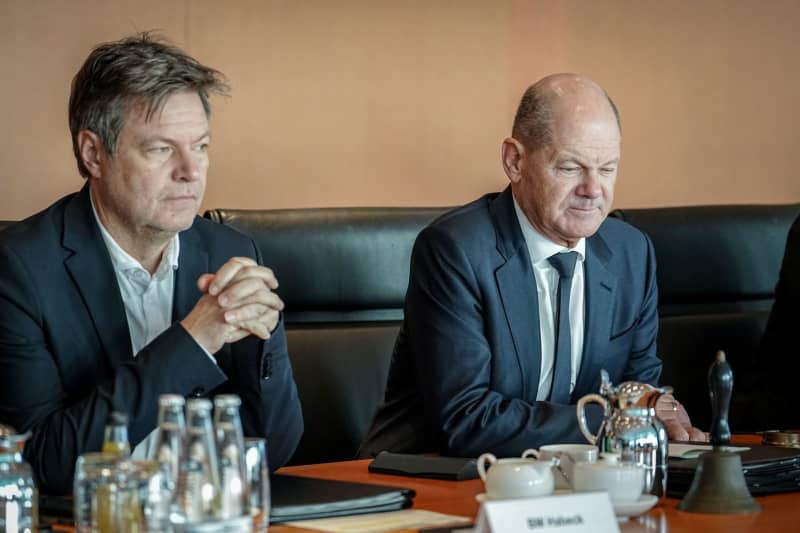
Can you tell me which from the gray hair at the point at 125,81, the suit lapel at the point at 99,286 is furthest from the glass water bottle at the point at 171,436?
the gray hair at the point at 125,81

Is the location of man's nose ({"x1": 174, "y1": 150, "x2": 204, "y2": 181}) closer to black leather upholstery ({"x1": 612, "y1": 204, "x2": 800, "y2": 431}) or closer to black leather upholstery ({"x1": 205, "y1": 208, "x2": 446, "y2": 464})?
black leather upholstery ({"x1": 205, "y1": 208, "x2": 446, "y2": 464})

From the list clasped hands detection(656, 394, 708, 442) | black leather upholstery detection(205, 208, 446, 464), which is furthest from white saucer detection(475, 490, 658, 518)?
black leather upholstery detection(205, 208, 446, 464)

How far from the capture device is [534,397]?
119 inches

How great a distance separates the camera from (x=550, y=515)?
5.60 feet

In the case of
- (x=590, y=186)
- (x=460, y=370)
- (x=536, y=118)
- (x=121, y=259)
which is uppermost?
(x=536, y=118)

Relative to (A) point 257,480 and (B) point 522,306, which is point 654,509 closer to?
(A) point 257,480

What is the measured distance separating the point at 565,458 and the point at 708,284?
2.11 metres

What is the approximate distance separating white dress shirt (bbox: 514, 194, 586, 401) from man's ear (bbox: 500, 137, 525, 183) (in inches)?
2.9

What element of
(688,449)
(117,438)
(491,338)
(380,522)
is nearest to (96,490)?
(117,438)

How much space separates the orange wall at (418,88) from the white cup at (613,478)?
Result: 207 centimetres

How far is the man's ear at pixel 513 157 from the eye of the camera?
314 centimetres

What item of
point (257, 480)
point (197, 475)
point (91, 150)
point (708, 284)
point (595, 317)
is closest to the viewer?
point (197, 475)

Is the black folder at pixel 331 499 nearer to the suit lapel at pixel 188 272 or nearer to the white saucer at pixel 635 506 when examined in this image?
the white saucer at pixel 635 506

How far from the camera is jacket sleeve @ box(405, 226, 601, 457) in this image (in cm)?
273
